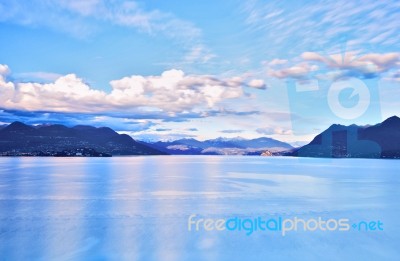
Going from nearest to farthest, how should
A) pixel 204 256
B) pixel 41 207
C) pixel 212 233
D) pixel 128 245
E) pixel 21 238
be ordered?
1. pixel 204 256
2. pixel 128 245
3. pixel 21 238
4. pixel 212 233
5. pixel 41 207

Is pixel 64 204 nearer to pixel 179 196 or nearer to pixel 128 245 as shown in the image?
pixel 179 196

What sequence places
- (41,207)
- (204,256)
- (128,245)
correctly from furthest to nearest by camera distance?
1. (41,207)
2. (128,245)
3. (204,256)

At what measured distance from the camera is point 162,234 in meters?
16.2

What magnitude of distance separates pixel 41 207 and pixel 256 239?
1592 cm

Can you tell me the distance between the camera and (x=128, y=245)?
1434cm

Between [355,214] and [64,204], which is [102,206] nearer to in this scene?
[64,204]

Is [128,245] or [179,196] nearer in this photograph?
[128,245]

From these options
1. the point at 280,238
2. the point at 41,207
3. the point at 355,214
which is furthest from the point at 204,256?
the point at 41,207

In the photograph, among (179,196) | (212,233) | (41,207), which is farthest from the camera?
(179,196)

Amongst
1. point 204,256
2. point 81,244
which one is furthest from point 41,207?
point 204,256

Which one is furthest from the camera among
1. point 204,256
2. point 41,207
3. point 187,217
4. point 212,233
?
point 41,207

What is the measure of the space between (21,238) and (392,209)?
75.7 feet

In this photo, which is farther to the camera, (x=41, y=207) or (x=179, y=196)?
(x=179, y=196)

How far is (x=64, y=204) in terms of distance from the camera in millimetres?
24750
